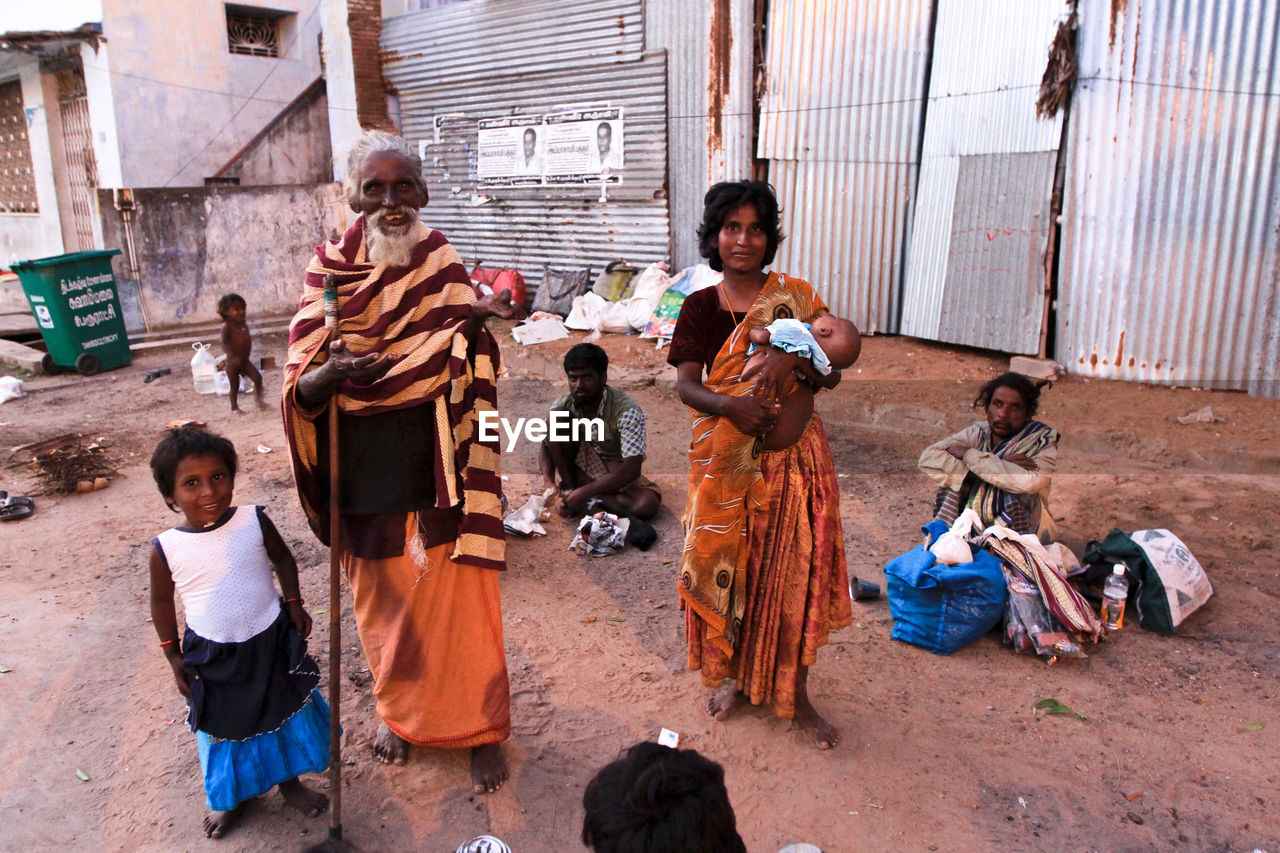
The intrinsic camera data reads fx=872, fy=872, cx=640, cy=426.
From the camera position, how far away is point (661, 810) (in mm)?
1595

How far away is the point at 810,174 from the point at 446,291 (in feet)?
22.0

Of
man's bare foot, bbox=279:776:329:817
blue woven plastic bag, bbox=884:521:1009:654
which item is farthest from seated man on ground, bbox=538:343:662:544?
man's bare foot, bbox=279:776:329:817

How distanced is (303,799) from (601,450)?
2792mm

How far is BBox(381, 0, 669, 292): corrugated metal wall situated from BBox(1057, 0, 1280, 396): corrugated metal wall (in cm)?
480

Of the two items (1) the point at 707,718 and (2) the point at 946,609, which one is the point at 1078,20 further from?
(1) the point at 707,718

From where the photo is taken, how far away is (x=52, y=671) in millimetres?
3707

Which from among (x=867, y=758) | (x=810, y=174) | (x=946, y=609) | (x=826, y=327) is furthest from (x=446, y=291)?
(x=810, y=174)

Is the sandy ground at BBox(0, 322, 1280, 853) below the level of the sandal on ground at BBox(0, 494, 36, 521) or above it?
below

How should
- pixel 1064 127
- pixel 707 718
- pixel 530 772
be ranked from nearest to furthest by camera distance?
pixel 530 772, pixel 707 718, pixel 1064 127

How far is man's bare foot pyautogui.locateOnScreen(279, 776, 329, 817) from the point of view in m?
2.78

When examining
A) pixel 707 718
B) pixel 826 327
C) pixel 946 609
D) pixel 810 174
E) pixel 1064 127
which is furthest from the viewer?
pixel 810 174

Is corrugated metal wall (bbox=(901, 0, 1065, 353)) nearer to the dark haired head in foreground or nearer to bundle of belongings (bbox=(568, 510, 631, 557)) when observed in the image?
bundle of belongings (bbox=(568, 510, 631, 557))

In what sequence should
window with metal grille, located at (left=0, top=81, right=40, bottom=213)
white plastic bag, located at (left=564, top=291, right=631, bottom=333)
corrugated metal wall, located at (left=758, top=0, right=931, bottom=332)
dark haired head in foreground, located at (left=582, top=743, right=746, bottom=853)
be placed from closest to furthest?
dark haired head in foreground, located at (left=582, top=743, right=746, bottom=853) → corrugated metal wall, located at (left=758, top=0, right=931, bottom=332) → white plastic bag, located at (left=564, top=291, right=631, bottom=333) → window with metal grille, located at (left=0, top=81, right=40, bottom=213)

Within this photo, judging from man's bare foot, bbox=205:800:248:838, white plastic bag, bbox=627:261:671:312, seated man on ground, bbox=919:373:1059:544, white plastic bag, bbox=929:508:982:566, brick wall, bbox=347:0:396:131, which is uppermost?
brick wall, bbox=347:0:396:131
